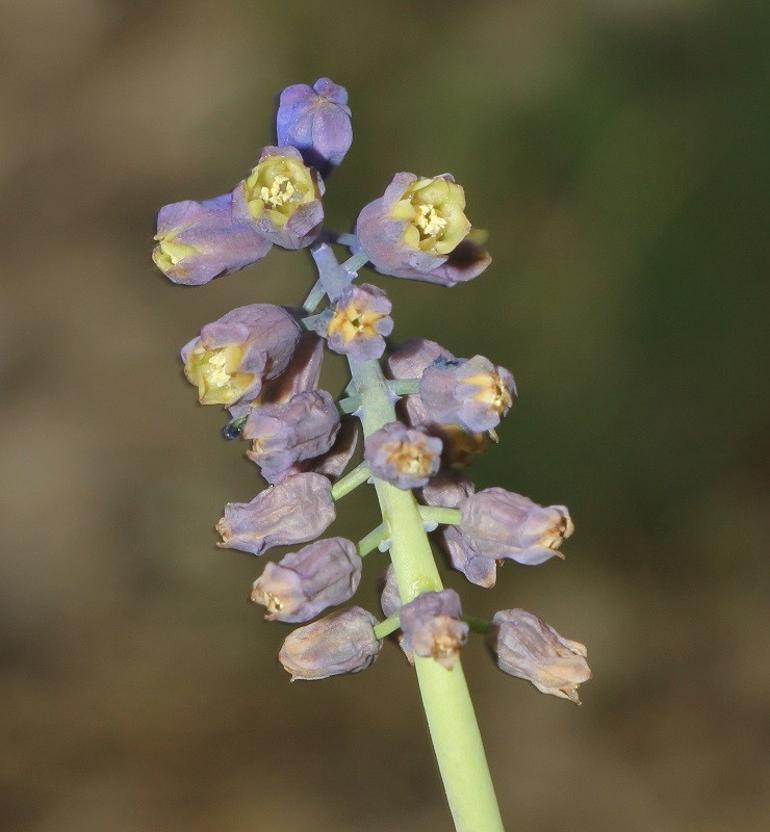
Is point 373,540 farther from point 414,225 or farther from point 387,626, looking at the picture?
point 414,225

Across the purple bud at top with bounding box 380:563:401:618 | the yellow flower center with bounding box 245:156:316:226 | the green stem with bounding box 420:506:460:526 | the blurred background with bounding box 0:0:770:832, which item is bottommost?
the purple bud at top with bounding box 380:563:401:618

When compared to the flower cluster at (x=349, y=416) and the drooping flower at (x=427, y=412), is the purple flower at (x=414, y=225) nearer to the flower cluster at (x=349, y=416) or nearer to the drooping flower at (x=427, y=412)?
the flower cluster at (x=349, y=416)

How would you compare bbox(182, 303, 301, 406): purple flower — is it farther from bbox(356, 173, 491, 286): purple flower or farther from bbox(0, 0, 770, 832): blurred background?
bbox(0, 0, 770, 832): blurred background

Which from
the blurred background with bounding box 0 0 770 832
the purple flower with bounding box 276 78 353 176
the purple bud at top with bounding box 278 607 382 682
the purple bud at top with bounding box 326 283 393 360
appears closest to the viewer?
the purple bud at top with bounding box 326 283 393 360

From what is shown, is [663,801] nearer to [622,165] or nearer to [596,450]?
[596,450]

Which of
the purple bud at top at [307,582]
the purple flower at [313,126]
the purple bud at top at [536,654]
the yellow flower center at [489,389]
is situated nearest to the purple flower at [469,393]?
the yellow flower center at [489,389]

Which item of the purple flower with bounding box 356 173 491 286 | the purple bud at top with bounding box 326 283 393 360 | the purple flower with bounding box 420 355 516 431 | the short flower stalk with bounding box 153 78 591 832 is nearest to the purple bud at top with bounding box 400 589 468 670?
the short flower stalk with bounding box 153 78 591 832
